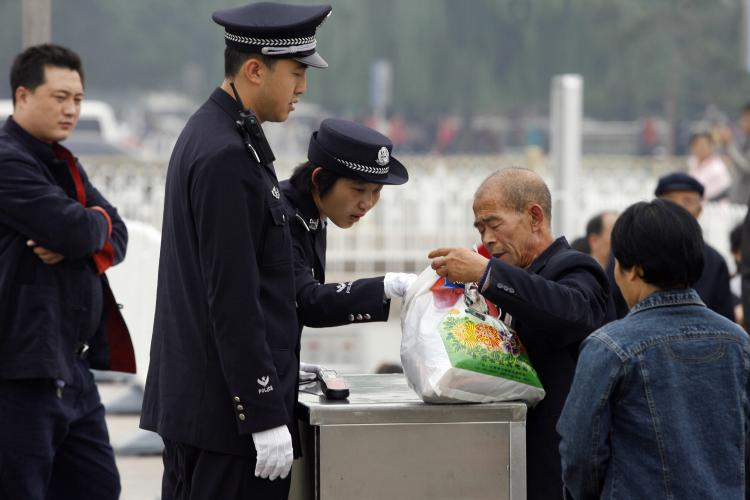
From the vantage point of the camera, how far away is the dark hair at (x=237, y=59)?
3.06 meters

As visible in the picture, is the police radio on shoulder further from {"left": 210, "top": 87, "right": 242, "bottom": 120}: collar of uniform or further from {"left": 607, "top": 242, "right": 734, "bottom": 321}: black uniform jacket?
{"left": 607, "top": 242, "right": 734, "bottom": 321}: black uniform jacket

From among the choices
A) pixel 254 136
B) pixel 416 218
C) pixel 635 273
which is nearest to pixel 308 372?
pixel 254 136

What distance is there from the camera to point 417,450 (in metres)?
3.04

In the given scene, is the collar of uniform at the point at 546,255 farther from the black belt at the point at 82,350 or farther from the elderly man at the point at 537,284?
the black belt at the point at 82,350

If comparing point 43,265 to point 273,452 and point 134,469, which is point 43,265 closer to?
point 273,452

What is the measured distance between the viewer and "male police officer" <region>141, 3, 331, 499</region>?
288 cm

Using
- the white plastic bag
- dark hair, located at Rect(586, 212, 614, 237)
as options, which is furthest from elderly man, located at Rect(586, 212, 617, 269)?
the white plastic bag

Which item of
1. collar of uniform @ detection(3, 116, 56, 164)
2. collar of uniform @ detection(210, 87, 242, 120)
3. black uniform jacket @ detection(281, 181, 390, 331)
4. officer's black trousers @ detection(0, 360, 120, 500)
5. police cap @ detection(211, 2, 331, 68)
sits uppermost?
police cap @ detection(211, 2, 331, 68)

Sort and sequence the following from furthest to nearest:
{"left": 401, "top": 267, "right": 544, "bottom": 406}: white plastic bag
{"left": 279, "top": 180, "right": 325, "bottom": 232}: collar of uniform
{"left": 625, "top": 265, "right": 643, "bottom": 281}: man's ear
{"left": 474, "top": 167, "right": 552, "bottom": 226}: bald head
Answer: {"left": 279, "top": 180, "right": 325, "bottom": 232}: collar of uniform, {"left": 474, "top": 167, "right": 552, "bottom": 226}: bald head, {"left": 401, "top": 267, "right": 544, "bottom": 406}: white plastic bag, {"left": 625, "top": 265, "right": 643, "bottom": 281}: man's ear

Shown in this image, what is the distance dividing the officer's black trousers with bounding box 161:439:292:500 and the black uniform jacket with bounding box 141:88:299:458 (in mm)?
38

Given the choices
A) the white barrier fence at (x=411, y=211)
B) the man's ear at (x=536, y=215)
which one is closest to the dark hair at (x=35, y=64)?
the man's ear at (x=536, y=215)

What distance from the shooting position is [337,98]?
1858 inches

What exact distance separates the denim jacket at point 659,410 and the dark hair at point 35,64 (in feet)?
7.21

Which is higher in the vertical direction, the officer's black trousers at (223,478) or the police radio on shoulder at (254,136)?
the police radio on shoulder at (254,136)
